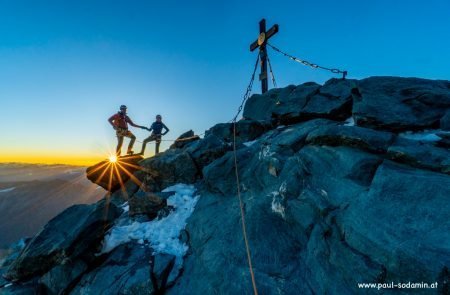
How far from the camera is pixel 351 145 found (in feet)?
28.1

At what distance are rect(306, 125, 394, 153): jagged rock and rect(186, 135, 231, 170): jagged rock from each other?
19.6 ft

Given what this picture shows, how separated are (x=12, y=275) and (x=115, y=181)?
25.9ft

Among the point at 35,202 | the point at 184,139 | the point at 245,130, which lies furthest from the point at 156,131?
the point at 35,202

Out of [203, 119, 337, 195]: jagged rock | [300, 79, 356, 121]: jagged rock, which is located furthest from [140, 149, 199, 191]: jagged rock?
[300, 79, 356, 121]: jagged rock

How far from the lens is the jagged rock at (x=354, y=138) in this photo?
318 inches

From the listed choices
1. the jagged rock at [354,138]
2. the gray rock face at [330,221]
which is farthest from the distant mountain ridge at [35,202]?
the jagged rock at [354,138]

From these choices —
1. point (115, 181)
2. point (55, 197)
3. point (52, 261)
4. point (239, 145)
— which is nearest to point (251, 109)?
point (239, 145)

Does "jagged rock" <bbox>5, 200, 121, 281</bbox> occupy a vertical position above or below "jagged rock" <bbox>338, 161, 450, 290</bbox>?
below

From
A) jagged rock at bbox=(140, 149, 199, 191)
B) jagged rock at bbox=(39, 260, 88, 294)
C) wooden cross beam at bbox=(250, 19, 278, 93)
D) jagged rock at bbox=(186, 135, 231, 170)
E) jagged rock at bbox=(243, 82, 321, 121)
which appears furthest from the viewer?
wooden cross beam at bbox=(250, 19, 278, 93)

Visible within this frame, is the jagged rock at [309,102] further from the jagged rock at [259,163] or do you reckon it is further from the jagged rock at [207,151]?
the jagged rock at [207,151]

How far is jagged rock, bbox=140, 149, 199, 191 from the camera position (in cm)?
1440

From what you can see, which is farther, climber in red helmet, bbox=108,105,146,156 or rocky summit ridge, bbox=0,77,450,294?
climber in red helmet, bbox=108,105,146,156

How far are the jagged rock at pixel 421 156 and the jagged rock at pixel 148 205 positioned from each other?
954 centimetres

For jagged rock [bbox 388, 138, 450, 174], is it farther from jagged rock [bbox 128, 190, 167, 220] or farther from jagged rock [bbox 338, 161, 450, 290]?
jagged rock [bbox 128, 190, 167, 220]
